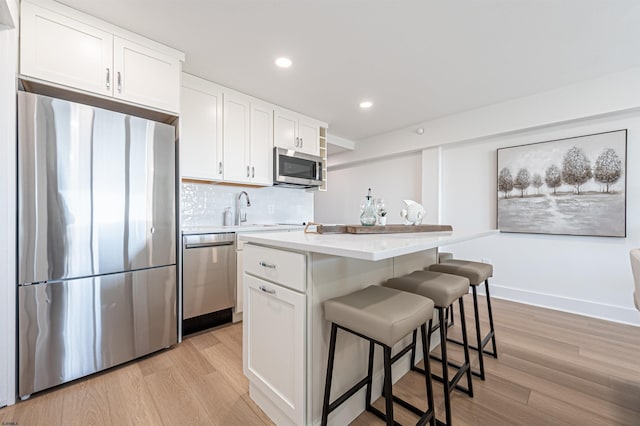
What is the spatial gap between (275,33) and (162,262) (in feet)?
6.39

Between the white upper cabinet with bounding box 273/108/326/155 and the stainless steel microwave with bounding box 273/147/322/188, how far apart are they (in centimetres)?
13

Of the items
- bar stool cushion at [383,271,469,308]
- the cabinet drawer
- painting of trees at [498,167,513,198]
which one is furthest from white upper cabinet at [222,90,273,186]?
painting of trees at [498,167,513,198]

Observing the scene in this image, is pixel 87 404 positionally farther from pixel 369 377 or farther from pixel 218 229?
pixel 369 377

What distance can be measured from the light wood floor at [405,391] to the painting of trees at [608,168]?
4.86 ft

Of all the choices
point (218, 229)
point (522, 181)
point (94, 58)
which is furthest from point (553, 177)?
point (94, 58)

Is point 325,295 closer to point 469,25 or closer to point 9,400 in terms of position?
point 9,400

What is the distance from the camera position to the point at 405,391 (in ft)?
5.07

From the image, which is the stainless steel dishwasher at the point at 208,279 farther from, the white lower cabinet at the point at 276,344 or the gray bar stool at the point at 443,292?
the gray bar stool at the point at 443,292

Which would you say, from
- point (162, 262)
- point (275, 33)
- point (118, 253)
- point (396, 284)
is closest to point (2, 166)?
point (118, 253)

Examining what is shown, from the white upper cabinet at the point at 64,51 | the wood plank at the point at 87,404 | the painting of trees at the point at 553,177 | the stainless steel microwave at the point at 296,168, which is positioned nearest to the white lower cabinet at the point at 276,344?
the wood plank at the point at 87,404

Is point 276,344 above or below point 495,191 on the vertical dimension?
below

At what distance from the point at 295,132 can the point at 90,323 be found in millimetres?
2804

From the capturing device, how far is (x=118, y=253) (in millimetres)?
1759

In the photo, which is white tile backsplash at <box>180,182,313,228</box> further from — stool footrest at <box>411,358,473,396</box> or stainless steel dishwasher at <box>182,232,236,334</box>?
stool footrest at <box>411,358,473,396</box>
